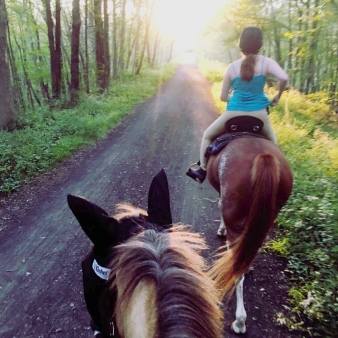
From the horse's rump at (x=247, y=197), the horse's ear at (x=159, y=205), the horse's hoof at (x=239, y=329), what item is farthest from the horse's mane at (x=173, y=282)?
the horse's hoof at (x=239, y=329)

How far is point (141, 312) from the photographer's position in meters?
0.90

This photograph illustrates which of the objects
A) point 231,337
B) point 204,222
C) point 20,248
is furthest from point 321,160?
point 20,248

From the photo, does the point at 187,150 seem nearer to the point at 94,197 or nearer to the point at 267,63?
the point at 94,197

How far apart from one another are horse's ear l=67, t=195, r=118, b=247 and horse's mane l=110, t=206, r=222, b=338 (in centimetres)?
20

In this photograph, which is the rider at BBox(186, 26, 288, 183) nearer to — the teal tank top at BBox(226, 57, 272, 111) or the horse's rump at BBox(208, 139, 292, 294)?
the teal tank top at BBox(226, 57, 272, 111)

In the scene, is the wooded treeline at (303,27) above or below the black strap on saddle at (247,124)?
above

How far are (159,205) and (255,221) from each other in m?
1.46

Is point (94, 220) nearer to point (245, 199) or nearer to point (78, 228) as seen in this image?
point (245, 199)

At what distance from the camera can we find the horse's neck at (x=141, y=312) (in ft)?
2.81

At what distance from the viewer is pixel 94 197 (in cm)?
571

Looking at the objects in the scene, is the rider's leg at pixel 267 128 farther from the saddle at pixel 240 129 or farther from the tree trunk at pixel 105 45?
the tree trunk at pixel 105 45

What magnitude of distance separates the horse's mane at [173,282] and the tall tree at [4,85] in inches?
329

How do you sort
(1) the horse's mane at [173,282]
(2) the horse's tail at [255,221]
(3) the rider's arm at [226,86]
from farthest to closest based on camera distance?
(3) the rider's arm at [226,86] → (2) the horse's tail at [255,221] → (1) the horse's mane at [173,282]

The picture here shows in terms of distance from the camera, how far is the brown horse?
262cm
